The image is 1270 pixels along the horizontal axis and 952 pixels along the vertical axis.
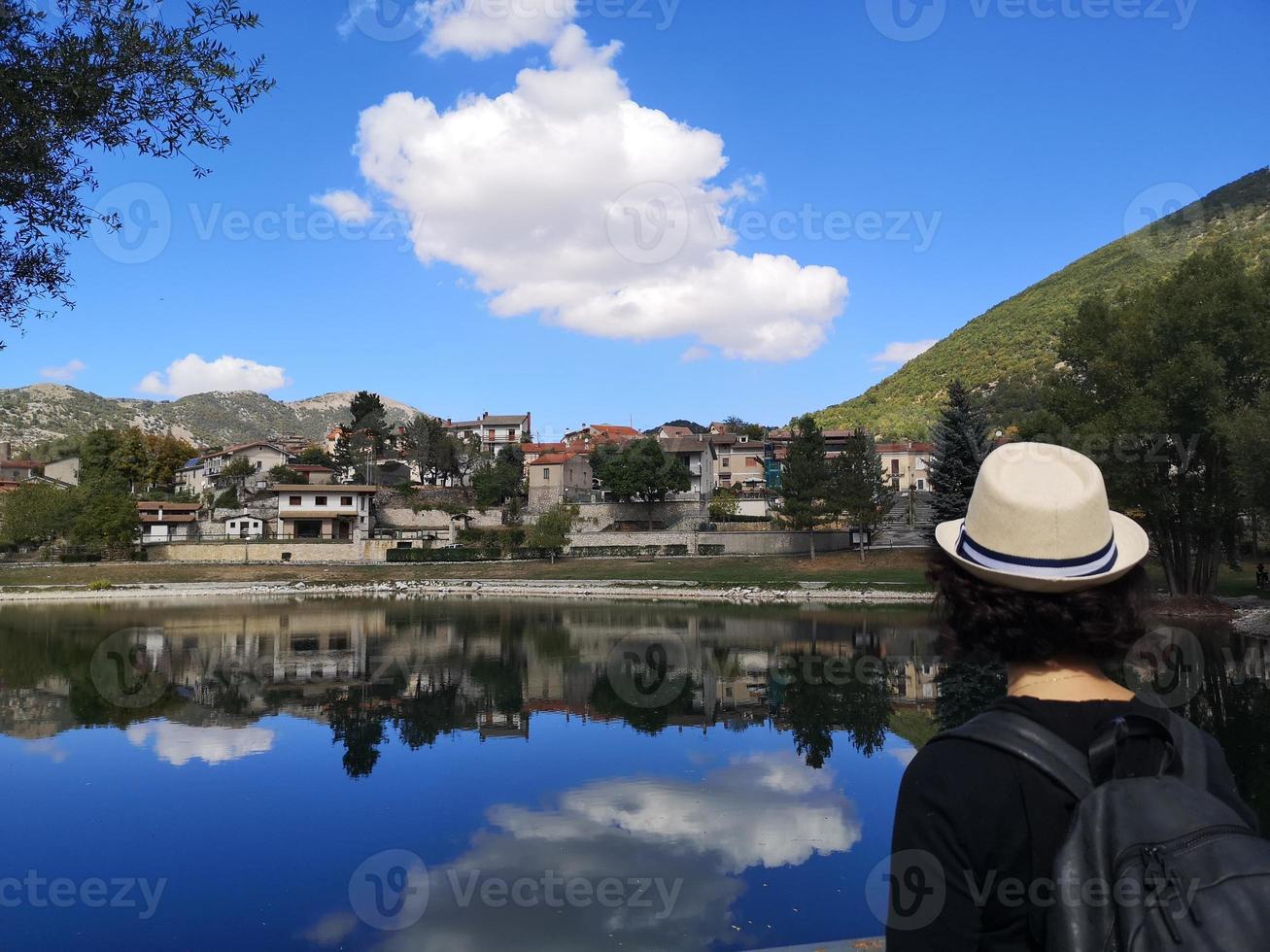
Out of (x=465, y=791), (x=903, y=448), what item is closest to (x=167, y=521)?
(x=903, y=448)

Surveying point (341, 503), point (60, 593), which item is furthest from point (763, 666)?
point (341, 503)

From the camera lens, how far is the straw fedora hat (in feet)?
6.96

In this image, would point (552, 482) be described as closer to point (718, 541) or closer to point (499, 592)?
point (718, 541)

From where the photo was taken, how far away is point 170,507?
76.5 meters

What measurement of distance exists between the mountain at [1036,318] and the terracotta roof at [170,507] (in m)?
71.6

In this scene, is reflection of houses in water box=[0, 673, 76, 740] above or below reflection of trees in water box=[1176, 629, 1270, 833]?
below

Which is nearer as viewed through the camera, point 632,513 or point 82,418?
point 632,513

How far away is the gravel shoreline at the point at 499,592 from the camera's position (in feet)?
150

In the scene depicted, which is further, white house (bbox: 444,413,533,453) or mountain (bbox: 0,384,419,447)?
mountain (bbox: 0,384,419,447)

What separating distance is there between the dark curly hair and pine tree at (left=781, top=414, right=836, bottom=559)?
55.9 m

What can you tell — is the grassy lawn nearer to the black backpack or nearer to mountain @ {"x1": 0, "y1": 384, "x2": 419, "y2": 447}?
the black backpack

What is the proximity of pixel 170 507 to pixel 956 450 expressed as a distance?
64.4 meters

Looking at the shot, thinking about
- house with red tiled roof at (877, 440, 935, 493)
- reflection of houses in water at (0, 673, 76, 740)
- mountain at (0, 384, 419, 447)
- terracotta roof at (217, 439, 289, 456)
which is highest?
mountain at (0, 384, 419, 447)

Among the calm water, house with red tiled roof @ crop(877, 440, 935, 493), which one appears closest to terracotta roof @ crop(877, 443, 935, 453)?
house with red tiled roof @ crop(877, 440, 935, 493)
